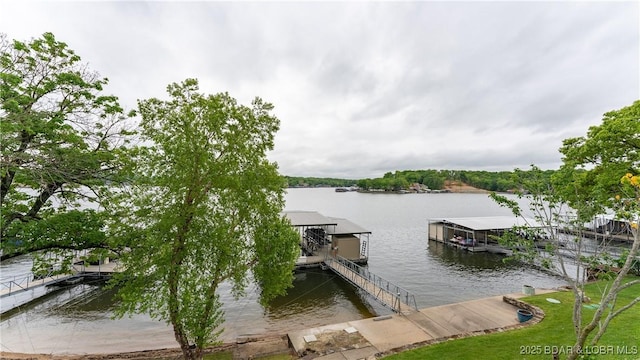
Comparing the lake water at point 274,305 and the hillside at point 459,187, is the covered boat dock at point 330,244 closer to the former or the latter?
the lake water at point 274,305

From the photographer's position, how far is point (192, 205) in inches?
351

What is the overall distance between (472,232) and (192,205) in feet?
119

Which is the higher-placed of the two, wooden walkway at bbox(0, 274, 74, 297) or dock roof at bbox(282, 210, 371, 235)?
dock roof at bbox(282, 210, 371, 235)

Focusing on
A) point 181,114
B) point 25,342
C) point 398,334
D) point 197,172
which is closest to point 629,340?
point 398,334

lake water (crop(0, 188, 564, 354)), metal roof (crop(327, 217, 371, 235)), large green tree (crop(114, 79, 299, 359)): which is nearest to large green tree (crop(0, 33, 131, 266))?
large green tree (crop(114, 79, 299, 359))

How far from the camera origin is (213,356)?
11938mm

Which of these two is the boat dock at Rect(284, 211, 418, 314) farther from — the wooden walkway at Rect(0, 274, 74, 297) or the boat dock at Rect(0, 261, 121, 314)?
the wooden walkway at Rect(0, 274, 74, 297)

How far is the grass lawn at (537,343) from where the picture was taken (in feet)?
30.7

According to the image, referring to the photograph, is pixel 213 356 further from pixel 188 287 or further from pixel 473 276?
pixel 473 276

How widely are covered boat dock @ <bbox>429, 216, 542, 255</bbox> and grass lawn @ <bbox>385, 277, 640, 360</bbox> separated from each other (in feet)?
72.7

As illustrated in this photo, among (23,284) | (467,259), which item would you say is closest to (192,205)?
(23,284)

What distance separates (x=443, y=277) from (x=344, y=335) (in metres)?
16.5

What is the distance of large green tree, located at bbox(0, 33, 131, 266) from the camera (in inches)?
303

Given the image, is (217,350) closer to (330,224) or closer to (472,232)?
(330,224)
